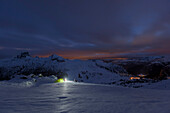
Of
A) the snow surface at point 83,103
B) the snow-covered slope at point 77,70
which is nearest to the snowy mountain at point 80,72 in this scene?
the snow-covered slope at point 77,70

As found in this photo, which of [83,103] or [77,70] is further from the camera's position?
[77,70]

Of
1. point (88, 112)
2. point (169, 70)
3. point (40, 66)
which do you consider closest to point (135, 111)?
point (88, 112)

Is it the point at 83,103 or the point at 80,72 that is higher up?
the point at 80,72

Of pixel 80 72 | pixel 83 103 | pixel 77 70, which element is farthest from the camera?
pixel 77 70

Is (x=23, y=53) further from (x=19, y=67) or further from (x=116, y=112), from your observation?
(x=116, y=112)

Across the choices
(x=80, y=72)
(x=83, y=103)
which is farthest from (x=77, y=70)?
(x=83, y=103)

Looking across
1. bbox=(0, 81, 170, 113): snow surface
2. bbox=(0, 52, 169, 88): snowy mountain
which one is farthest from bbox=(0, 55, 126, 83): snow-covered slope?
bbox=(0, 81, 170, 113): snow surface

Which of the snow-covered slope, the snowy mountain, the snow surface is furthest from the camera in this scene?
the snow-covered slope

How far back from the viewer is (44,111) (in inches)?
137

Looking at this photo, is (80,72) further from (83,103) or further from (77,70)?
(83,103)

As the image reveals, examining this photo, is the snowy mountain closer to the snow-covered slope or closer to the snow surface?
the snow-covered slope

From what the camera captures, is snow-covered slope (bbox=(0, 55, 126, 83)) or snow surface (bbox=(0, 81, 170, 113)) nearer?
snow surface (bbox=(0, 81, 170, 113))

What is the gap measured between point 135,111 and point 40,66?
91.8m

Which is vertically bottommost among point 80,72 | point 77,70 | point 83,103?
point 83,103
